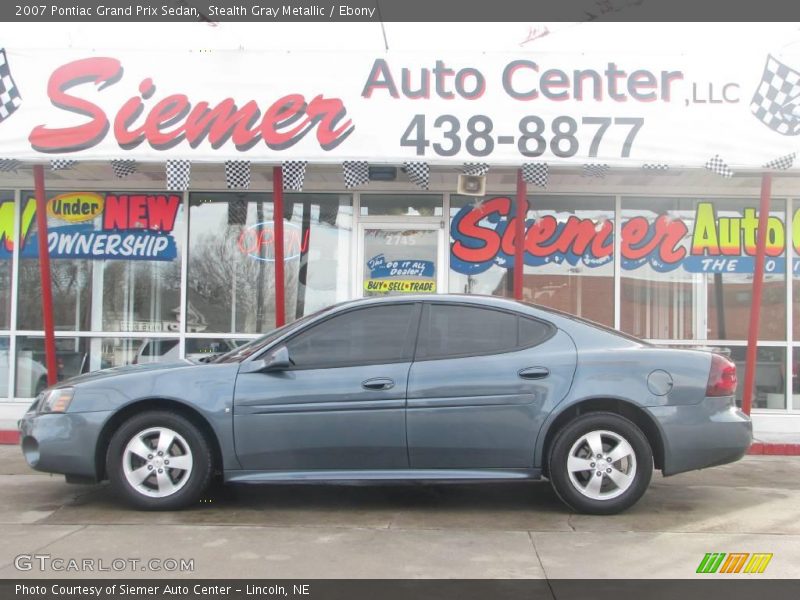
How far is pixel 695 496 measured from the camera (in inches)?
249

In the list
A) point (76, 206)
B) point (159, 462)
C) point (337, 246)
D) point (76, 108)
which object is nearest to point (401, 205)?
point (337, 246)

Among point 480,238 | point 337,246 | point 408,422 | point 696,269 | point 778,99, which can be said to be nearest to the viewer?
point 408,422

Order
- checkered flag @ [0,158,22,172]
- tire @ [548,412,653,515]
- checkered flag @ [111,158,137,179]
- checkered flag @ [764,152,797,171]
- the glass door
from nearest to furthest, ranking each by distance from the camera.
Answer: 1. tire @ [548,412,653,515]
2. checkered flag @ [764,152,797,171]
3. checkered flag @ [111,158,137,179]
4. checkered flag @ [0,158,22,172]
5. the glass door

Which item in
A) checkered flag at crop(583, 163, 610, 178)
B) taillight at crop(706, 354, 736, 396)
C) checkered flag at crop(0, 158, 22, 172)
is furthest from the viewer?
checkered flag at crop(0, 158, 22, 172)

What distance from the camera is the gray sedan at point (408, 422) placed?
5.46m

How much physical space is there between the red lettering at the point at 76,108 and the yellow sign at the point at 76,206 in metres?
2.08

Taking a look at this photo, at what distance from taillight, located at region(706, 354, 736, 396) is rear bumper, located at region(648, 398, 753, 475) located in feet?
0.28

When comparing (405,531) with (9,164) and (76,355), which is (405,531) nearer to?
(9,164)

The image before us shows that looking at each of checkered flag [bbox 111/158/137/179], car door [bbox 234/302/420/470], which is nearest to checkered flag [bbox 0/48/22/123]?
checkered flag [bbox 111/158/137/179]

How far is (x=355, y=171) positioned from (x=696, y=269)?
4653 millimetres

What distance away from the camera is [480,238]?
10.1m

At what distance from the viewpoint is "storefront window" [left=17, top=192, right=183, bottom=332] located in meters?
10.2

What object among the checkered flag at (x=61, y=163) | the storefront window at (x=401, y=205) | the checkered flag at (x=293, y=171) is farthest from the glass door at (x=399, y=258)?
the checkered flag at (x=61, y=163)

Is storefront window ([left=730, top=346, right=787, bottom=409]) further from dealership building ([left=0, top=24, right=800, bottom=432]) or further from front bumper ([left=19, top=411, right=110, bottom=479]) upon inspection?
front bumper ([left=19, top=411, right=110, bottom=479])
